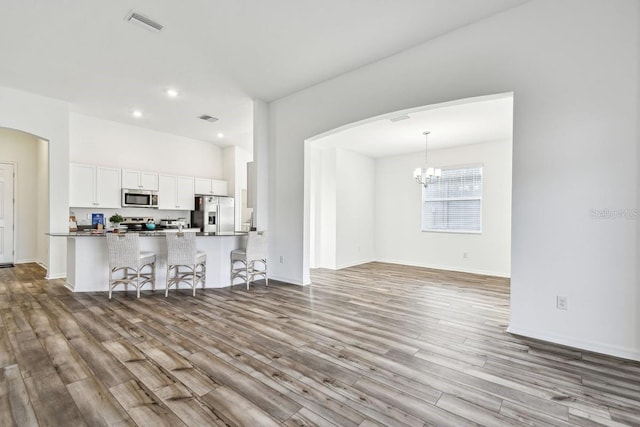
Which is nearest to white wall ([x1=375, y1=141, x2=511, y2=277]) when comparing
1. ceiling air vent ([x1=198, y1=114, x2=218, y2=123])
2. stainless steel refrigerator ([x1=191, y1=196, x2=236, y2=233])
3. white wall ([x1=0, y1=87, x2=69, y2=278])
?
stainless steel refrigerator ([x1=191, y1=196, x2=236, y2=233])

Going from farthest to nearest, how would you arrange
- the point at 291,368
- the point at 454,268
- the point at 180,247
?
the point at 454,268 < the point at 180,247 < the point at 291,368

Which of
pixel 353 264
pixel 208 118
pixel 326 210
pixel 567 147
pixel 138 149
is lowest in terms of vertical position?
pixel 353 264

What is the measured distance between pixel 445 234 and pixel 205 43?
20.0ft

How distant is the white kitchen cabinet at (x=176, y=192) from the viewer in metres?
7.00

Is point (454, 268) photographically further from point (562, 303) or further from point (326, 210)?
point (562, 303)

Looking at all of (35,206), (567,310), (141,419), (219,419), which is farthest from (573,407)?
(35,206)

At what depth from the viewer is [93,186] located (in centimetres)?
597

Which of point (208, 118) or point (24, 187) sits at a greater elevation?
point (208, 118)

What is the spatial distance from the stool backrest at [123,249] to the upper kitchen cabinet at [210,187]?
3689 millimetres

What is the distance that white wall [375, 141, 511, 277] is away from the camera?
621 cm

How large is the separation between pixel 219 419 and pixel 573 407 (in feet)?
7.06

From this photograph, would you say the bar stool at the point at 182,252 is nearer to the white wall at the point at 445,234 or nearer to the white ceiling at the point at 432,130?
the white ceiling at the point at 432,130

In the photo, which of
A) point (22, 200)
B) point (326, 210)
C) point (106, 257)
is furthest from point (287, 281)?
point (22, 200)

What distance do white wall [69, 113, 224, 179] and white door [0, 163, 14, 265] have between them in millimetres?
1912
